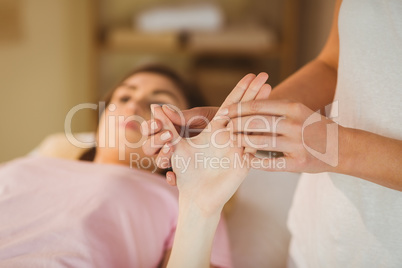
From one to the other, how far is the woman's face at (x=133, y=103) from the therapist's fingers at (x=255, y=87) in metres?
0.51

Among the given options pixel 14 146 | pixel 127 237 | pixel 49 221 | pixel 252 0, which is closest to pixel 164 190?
pixel 127 237

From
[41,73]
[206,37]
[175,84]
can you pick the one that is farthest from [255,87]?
[41,73]

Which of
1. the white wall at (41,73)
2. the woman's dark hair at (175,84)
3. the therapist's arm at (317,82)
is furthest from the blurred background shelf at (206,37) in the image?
the therapist's arm at (317,82)

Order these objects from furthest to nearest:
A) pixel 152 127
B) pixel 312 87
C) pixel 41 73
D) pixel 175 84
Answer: pixel 41 73
pixel 175 84
pixel 312 87
pixel 152 127

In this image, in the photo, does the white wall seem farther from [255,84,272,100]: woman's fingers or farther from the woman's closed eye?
[255,84,272,100]: woman's fingers

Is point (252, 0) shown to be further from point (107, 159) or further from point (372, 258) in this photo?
point (372, 258)

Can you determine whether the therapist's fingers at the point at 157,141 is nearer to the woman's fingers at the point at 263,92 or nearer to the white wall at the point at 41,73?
the woman's fingers at the point at 263,92

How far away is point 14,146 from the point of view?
2.35 metres

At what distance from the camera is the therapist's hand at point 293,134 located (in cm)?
51

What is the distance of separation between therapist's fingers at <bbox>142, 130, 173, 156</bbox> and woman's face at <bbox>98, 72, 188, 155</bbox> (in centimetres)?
42

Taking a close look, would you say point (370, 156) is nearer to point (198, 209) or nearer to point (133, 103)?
point (198, 209)

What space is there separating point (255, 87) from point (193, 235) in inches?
10.9

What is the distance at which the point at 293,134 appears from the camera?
1.67 ft

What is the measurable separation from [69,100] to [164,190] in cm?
166
